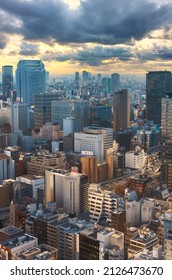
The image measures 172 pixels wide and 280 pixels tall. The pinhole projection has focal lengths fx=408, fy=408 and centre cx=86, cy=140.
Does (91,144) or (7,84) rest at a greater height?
(7,84)

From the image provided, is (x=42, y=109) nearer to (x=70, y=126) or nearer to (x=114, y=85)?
(x=70, y=126)

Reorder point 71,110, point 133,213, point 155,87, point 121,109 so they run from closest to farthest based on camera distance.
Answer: point 133,213
point 71,110
point 121,109
point 155,87

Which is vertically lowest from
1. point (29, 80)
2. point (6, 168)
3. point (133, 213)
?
point (133, 213)

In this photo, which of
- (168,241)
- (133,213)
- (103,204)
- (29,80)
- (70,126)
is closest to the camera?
(168,241)

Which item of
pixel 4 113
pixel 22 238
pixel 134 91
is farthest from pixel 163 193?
pixel 4 113

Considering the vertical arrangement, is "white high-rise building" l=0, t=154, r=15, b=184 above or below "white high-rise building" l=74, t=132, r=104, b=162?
below

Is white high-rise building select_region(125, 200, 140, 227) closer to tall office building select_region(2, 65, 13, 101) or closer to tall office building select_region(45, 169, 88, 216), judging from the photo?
tall office building select_region(45, 169, 88, 216)

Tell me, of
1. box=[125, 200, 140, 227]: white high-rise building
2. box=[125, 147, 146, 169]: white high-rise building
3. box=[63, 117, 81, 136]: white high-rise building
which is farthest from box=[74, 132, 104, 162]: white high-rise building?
box=[125, 200, 140, 227]: white high-rise building

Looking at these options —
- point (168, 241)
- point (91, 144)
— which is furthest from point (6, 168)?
point (168, 241)
